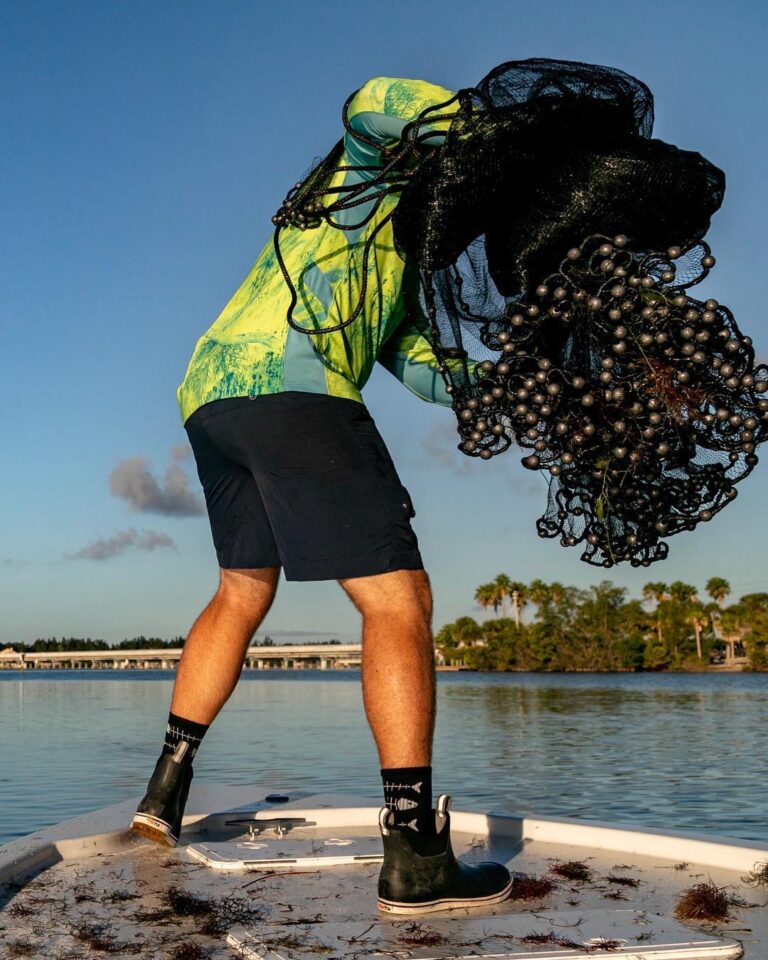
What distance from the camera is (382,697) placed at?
2602mm

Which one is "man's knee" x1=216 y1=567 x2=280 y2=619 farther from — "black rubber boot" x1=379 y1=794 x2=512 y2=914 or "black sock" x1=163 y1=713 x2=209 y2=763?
"black rubber boot" x1=379 y1=794 x2=512 y2=914

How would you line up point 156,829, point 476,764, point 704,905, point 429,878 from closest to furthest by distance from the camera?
point 704,905, point 429,878, point 156,829, point 476,764

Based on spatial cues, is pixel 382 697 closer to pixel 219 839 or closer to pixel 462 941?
pixel 462 941

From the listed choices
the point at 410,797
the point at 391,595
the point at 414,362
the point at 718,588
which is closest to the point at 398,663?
the point at 391,595

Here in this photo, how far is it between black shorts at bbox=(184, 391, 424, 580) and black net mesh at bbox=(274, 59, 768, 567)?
1.45 ft

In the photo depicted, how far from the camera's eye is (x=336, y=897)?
8.37ft

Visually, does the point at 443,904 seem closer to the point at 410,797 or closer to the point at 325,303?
the point at 410,797

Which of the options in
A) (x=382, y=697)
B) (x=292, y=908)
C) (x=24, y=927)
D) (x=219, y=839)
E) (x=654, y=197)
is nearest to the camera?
(x=24, y=927)

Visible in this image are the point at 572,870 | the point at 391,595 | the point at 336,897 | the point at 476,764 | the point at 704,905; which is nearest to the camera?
the point at 704,905

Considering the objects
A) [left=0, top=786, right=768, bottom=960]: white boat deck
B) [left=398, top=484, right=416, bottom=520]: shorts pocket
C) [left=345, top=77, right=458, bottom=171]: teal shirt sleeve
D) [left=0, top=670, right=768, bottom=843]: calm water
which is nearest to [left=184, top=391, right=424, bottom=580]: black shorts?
[left=398, top=484, right=416, bottom=520]: shorts pocket

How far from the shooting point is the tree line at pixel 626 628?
10988cm

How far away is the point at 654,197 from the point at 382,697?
1.56m

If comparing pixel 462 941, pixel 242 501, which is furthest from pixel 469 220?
pixel 462 941

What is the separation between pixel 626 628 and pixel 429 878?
118 m
